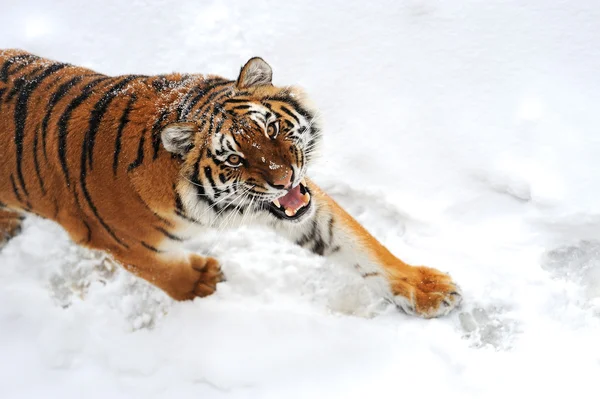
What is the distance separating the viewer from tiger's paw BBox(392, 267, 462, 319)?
192 centimetres

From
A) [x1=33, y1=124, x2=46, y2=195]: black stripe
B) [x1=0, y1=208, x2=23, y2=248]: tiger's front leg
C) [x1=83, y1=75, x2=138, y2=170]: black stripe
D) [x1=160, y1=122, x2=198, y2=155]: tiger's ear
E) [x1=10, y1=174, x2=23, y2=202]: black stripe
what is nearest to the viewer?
[x1=160, y1=122, x2=198, y2=155]: tiger's ear

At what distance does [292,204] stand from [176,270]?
22.5 inches

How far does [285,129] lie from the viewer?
1.57m

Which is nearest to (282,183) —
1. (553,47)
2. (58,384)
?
(58,384)

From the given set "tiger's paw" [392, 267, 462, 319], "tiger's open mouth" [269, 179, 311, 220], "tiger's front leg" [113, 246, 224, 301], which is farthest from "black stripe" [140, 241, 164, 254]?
"tiger's paw" [392, 267, 462, 319]

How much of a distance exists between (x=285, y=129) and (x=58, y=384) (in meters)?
1.25

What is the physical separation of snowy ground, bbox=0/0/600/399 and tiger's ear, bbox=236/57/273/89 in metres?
0.74

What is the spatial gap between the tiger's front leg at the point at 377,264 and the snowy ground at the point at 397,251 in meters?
0.07

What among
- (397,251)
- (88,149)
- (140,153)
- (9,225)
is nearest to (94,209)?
(88,149)

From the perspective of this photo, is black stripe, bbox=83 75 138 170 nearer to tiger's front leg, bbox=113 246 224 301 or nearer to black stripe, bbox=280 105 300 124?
tiger's front leg, bbox=113 246 224 301

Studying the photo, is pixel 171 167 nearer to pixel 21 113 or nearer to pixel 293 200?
pixel 293 200

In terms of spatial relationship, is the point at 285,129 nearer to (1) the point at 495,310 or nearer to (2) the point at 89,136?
(2) the point at 89,136

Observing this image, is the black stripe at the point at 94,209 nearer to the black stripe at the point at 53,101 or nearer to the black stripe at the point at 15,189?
the black stripe at the point at 53,101

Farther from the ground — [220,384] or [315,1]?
[315,1]
